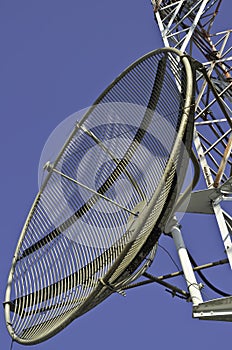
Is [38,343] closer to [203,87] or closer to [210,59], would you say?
[203,87]

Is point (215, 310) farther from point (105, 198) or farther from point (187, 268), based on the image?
point (105, 198)

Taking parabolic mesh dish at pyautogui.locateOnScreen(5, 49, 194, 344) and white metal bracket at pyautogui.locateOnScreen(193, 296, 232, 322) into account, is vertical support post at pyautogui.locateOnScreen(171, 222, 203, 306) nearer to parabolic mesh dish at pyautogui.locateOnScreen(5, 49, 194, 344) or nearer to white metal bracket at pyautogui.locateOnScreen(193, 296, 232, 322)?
white metal bracket at pyautogui.locateOnScreen(193, 296, 232, 322)

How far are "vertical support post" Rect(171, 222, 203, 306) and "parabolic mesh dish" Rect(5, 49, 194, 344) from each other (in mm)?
885

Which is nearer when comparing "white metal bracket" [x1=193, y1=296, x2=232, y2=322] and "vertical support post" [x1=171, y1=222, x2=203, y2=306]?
"white metal bracket" [x1=193, y1=296, x2=232, y2=322]

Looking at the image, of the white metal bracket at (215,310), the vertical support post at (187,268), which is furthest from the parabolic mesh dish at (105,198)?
the white metal bracket at (215,310)

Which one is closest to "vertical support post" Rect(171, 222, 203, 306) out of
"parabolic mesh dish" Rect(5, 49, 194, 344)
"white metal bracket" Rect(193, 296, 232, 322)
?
"white metal bracket" Rect(193, 296, 232, 322)

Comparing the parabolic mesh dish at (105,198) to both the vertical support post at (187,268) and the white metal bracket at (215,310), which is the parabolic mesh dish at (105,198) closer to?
the vertical support post at (187,268)

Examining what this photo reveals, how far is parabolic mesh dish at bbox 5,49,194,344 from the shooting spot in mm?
13320

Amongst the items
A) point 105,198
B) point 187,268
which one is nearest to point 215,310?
point 187,268

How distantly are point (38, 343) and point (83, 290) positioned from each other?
1631 mm

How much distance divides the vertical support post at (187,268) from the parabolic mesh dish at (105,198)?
2.90ft

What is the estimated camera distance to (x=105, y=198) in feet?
53.9

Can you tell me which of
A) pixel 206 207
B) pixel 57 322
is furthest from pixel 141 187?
pixel 57 322

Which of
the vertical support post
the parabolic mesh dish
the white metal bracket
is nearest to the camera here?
the parabolic mesh dish
